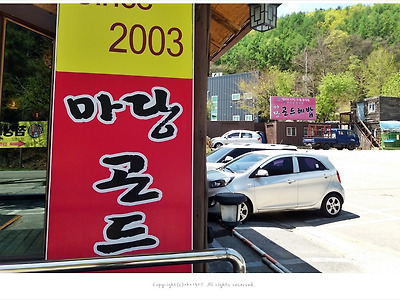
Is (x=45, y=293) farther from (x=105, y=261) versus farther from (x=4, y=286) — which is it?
(x=105, y=261)

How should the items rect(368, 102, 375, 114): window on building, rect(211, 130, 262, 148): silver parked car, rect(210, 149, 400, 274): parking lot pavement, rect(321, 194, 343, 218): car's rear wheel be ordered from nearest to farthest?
rect(210, 149, 400, 274): parking lot pavement
rect(321, 194, 343, 218): car's rear wheel
rect(211, 130, 262, 148): silver parked car
rect(368, 102, 375, 114): window on building

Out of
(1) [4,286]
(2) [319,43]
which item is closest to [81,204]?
(1) [4,286]

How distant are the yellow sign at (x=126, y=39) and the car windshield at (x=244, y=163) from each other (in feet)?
14.1

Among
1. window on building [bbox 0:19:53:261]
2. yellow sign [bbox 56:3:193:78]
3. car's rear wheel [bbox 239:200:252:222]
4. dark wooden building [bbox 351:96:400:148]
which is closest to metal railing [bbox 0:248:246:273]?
yellow sign [bbox 56:3:193:78]

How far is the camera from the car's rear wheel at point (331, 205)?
266 inches

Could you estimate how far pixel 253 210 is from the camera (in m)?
6.18

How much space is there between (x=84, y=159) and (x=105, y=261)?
1049 millimetres

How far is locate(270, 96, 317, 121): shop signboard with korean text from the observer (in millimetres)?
33125

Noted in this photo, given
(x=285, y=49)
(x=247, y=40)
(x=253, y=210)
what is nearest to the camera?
(x=253, y=210)

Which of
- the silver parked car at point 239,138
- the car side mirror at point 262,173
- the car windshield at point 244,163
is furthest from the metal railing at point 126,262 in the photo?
the silver parked car at point 239,138

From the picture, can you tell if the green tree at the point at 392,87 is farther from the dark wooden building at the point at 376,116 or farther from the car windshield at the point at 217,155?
the car windshield at the point at 217,155

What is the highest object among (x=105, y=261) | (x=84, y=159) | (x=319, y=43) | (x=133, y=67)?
(x=319, y=43)

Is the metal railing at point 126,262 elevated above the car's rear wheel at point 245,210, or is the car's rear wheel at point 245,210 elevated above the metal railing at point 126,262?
the metal railing at point 126,262

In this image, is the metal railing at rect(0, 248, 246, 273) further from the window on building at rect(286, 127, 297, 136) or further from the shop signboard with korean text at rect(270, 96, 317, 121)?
the shop signboard with korean text at rect(270, 96, 317, 121)
